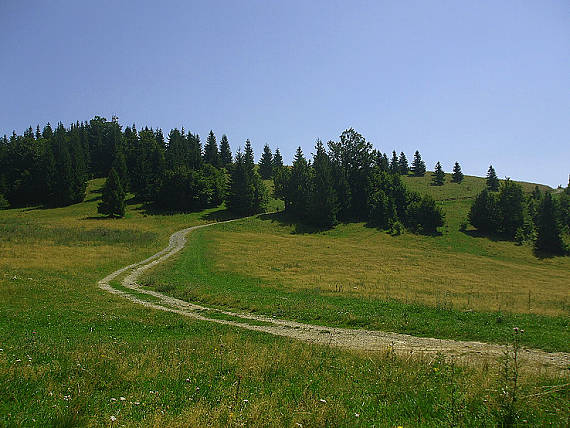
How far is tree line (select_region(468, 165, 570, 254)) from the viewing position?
79.7 metres

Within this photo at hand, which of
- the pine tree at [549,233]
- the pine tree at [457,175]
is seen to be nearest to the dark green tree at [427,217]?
the pine tree at [549,233]

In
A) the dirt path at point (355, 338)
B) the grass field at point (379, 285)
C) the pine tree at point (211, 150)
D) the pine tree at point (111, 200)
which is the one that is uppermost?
the pine tree at point (211, 150)

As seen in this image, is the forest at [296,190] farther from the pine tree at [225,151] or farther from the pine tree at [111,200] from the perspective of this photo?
the pine tree at [225,151]

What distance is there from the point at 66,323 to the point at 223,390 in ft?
36.4

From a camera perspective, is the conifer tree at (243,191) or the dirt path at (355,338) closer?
the dirt path at (355,338)

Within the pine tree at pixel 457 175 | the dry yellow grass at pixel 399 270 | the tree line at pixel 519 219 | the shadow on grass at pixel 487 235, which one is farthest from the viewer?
the pine tree at pixel 457 175

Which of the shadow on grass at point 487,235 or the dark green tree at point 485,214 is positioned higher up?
the dark green tree at point 485,214

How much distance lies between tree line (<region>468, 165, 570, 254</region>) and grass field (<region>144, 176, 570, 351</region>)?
4.62m

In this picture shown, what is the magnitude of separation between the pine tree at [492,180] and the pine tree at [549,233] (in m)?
70.6

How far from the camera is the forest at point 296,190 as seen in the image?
9044 cm

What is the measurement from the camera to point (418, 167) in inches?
7047

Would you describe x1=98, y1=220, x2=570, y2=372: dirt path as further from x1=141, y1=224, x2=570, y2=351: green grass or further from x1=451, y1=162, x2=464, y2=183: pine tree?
x1=451, y1=162, x2=464, y2=183: pine tree

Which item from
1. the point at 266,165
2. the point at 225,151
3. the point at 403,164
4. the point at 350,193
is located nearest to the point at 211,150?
the point at 225,151

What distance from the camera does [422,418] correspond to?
633 cm
